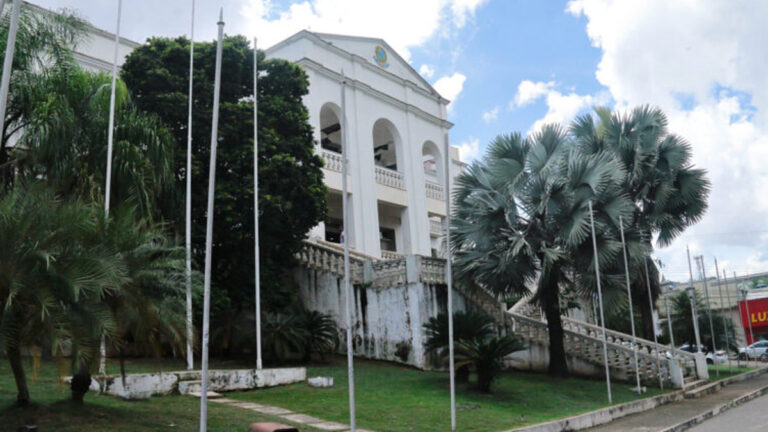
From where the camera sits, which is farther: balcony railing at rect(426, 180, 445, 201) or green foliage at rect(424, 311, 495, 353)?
balcony railing at rect(426, 180, 445, 201)

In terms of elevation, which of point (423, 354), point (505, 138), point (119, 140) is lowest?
point (423, 354)

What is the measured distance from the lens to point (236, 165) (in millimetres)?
17484

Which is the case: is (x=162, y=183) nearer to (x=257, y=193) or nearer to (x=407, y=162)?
(x=257, y=193)

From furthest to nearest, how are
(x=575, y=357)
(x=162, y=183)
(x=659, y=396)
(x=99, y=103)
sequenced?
1. (x=575, y=357)
2. (x=659, y=396)
3. (x=162, y=183)
4. (x=99, y=103)

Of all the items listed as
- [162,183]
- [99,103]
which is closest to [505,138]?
[162,183]

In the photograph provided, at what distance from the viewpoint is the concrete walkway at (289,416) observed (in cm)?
1038

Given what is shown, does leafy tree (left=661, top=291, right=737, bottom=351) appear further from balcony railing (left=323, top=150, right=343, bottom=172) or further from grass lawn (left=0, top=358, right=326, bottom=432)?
grass lawn (left=0, top=358, right=326, bottom=432)

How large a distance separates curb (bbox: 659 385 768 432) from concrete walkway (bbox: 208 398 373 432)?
623 cm

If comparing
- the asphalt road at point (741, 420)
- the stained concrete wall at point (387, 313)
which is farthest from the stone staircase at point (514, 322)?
the asphalt road at point (741, 420)

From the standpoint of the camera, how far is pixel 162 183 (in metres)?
15.7

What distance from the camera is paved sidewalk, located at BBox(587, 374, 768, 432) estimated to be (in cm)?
1291

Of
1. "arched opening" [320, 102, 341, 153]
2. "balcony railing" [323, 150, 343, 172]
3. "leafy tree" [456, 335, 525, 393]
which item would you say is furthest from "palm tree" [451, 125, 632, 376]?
"arched opening" [320, 102, 341, 153]

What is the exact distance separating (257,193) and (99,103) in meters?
4.21

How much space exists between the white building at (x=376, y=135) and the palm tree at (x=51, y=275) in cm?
1508
